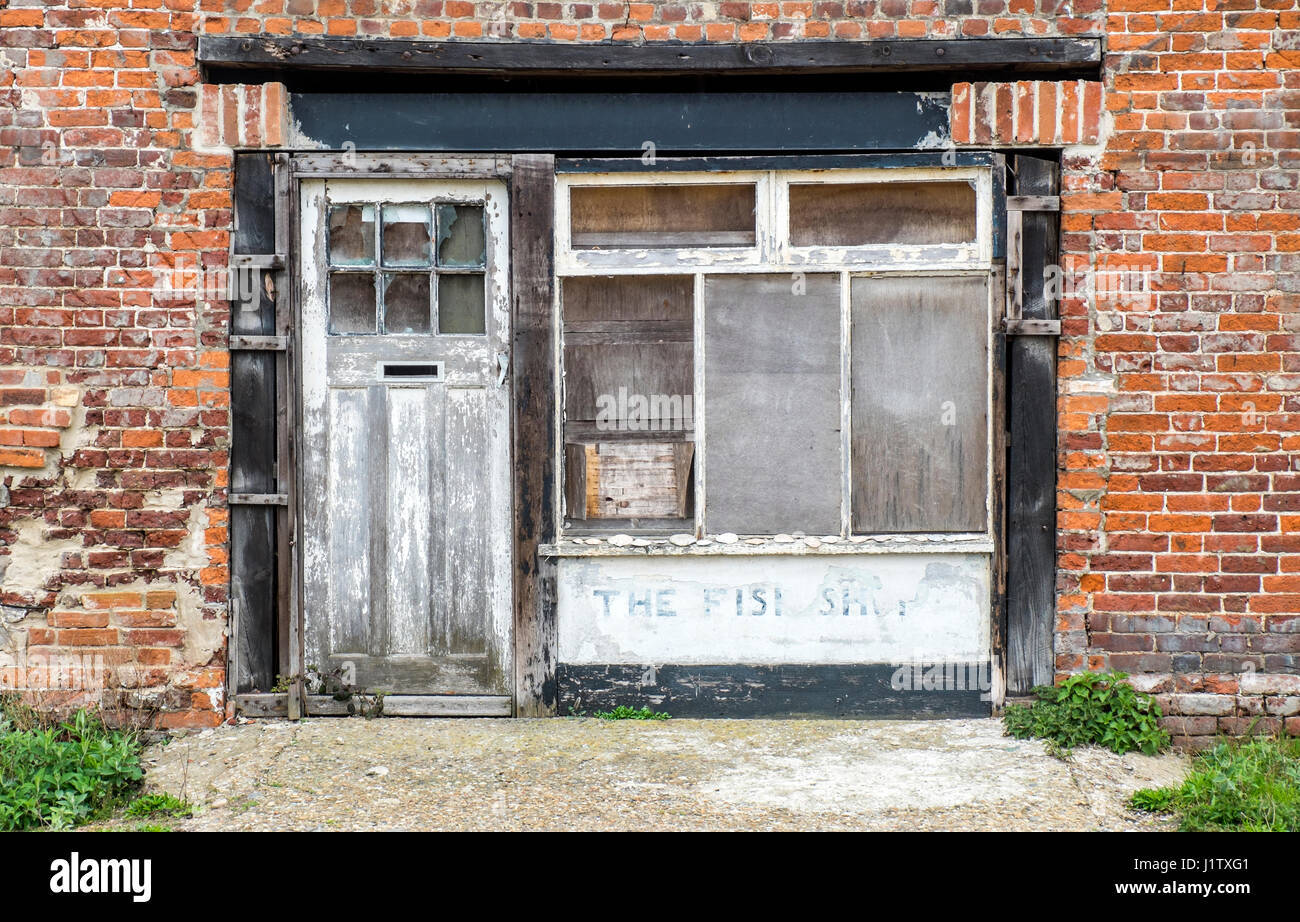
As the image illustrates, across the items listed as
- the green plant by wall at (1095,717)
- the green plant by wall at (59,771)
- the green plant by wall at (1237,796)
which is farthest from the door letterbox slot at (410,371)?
the green plant by wall at (1237,796)

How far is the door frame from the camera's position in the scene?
477 cm

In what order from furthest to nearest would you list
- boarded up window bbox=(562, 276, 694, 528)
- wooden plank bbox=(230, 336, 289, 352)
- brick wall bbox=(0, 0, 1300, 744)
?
boarded up window bbox=(562, 276, 694, 528) → wooden plank bbox=(230, 336, 289, 352) → brick wall bbox=(0, 0, 1300, 744)

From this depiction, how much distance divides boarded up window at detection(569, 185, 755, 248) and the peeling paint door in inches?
16.9

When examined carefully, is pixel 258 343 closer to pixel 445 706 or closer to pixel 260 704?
pixel 260 704

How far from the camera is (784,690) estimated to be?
4836 millimetres

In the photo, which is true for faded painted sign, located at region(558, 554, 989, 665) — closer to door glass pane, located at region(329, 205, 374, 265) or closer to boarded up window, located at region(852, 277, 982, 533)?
boarded up window, located at region(852, 277, 982, 533)

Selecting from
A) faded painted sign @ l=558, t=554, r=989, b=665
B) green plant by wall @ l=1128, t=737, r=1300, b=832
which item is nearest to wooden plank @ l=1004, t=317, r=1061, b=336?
faded painted sign @ l=558, t=554, r=989, b=665

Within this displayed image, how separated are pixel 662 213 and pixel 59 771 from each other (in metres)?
3.44

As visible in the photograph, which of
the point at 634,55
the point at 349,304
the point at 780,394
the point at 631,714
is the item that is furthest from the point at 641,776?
the point at 634,55

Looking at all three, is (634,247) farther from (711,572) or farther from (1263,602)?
(1263,602)

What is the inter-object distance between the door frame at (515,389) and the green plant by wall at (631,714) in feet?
0.90

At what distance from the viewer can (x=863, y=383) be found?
4.89 metres

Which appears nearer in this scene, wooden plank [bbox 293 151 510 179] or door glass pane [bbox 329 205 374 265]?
wooden plank [bbox 293 151 510 179]

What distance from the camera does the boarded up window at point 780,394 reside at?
192 inches
